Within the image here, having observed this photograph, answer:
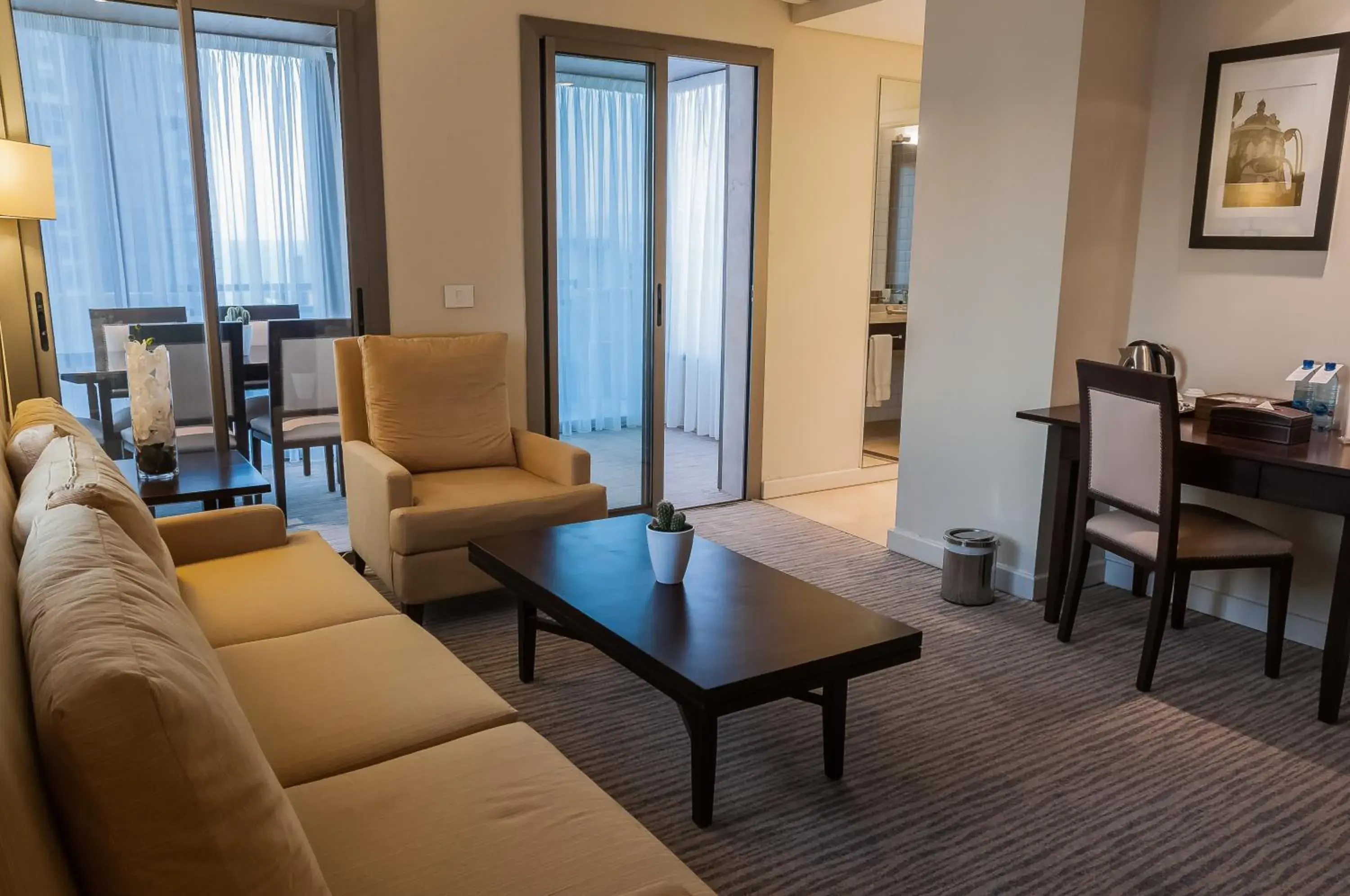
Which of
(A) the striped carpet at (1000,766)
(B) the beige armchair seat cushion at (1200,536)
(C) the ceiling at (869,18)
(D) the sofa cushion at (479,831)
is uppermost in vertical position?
(C) the ceiling at (869,18)

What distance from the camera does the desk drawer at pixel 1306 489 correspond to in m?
2.65

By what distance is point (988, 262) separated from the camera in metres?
3.77

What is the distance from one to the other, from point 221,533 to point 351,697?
1.15 meters

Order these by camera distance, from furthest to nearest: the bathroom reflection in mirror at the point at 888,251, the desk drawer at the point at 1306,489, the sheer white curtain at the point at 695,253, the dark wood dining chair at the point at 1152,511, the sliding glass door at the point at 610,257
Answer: the sheer white curtain at the point at 695,253, the bathroom reflection in mirror at the point at 888,251, the sliding glass door at the point at 610,257, the dark wood dining chair at the point at 1152,511, the desk drawer at the point at 1306,489

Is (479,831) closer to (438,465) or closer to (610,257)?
(438,465)

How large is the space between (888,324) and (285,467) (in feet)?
11.3

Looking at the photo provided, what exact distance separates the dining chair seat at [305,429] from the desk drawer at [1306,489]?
11.1 ft

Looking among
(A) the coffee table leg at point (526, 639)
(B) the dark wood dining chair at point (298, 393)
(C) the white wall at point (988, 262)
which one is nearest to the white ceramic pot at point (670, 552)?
(A) the coffee table leg at point (526, 639)

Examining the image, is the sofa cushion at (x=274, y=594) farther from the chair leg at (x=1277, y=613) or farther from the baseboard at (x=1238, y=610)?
the baseboard at (x=1238, y=610)

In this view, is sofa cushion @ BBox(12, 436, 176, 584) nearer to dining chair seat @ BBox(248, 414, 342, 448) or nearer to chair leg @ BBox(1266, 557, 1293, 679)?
dining chair seat @ BBox(248, 414, 342, 448)

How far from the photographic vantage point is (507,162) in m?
4.16

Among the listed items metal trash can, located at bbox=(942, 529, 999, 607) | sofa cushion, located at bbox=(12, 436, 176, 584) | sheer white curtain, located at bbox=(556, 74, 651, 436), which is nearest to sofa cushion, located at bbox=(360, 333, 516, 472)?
sheer white curtain, located at bbox=(556, 74, 651, 436)

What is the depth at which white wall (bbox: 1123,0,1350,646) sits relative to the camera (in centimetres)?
323

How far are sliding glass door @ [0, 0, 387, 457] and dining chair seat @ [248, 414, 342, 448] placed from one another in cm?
6
